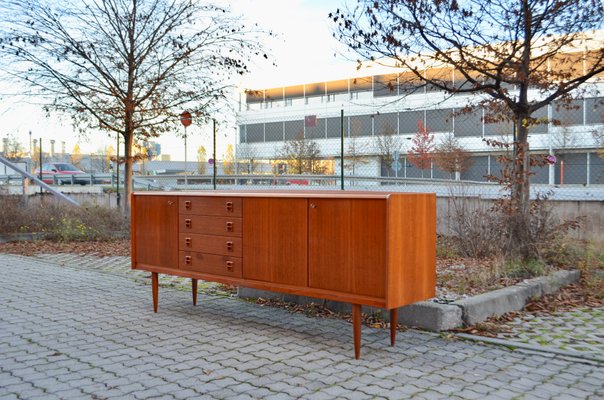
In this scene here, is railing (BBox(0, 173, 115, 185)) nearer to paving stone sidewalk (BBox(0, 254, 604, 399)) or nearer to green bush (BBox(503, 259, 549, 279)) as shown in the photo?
paving stone sidewalk (BBox(0, 254, 604, 399))

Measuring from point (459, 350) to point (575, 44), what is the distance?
19.1 ft

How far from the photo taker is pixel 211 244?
6023mm

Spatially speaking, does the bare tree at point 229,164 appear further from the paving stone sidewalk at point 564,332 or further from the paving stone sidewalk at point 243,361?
the paving stone sidewalk at point 564,332

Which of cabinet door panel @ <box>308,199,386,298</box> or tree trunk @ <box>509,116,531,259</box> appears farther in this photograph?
tree trunk @ <box>509,116,531,259</box>

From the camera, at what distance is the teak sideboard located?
462 centimetres

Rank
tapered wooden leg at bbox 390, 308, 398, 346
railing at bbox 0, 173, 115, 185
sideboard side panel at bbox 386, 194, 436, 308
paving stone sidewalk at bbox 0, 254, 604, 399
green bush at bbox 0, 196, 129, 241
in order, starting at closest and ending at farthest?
paving stone sidewalk at bbox 0, 254, 604, 399 < sideboard side panel at bbox 386, 194, 436, 308 < tapered wooden leg at bbox 390, 308, 398, 346 < green bush at bbox 0, 196, 129, 241 < railing at bbox 0, 173, 115, 185

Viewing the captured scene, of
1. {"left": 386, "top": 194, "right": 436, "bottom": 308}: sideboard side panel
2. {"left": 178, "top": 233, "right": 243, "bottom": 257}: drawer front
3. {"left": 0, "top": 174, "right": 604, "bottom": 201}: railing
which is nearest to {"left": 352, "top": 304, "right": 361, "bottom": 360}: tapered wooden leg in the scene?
{"left": 386, "top": 194, "right": 436, "bottom": 308}: sideboard side panel

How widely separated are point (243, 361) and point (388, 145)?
76.7ft

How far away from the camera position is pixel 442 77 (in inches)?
388

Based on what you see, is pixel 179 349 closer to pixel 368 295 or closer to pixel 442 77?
pixel 368 295

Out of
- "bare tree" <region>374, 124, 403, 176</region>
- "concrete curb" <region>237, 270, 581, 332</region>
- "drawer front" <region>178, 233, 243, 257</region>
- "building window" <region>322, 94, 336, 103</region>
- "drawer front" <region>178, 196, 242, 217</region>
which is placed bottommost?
"concrete curb" <region>237, 270, 581, 332</region>

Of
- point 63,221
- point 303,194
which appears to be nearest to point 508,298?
point 303,194

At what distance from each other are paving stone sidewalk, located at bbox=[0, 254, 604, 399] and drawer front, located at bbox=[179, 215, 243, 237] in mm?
891

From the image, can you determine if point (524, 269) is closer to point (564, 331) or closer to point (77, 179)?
point (564, 331)
